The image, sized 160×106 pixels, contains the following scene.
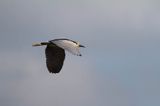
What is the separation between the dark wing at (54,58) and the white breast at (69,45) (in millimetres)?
3571

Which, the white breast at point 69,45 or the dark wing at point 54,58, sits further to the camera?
the dark wing at point 54,58

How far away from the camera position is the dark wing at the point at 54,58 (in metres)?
45.8

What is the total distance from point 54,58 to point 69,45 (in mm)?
6628

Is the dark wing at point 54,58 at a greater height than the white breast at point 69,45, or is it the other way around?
the white breast at point 69,45

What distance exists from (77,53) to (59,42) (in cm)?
606

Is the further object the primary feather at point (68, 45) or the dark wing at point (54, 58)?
the dark wing at point (54, 58)

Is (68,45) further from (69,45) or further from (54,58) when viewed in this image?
(54,58)

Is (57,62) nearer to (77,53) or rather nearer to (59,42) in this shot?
(59,42)

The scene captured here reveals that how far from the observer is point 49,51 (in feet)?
154

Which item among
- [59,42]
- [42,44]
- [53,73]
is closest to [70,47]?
[59,42]

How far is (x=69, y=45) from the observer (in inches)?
1580

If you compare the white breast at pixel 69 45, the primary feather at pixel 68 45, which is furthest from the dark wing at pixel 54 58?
the white breast at pixel 69 45

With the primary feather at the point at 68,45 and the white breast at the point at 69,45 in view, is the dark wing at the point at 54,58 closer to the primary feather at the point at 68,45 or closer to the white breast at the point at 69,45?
the primary feather at the point at 68,45

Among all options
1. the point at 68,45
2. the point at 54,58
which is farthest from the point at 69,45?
the point at 54,58
